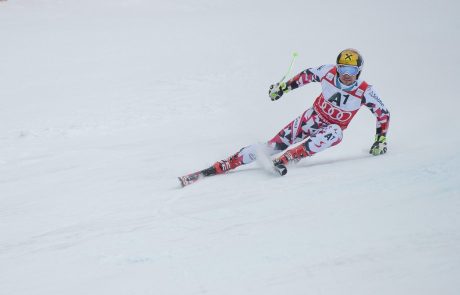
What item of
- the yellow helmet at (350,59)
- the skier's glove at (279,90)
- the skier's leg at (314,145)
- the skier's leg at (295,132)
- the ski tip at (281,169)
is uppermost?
the yellow helmet at (350,59)

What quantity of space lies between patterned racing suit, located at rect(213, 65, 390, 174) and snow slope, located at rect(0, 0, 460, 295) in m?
0.27

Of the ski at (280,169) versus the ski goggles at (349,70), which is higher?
the ski goggles at (349,70)

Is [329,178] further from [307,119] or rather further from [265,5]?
[265,5]

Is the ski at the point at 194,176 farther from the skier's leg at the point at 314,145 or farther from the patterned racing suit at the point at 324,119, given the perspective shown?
the skier's leg at the point at 314,145

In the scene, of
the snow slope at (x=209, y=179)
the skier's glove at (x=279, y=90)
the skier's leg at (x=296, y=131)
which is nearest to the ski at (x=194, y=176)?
the snow slope at (x=209, y=179)

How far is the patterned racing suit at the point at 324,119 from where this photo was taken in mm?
5879

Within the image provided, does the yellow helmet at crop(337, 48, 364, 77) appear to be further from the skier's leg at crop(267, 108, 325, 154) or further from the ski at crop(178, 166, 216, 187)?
the ski at crop(178, 166, 216, 187)

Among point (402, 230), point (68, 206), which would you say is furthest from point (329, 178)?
point (68, 206)

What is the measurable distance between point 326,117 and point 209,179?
1.67 meters

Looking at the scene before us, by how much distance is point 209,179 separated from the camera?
5840 mm

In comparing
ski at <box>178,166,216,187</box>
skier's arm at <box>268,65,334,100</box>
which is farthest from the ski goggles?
ski at <box>178,166,216,187</box>

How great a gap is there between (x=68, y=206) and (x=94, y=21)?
1292 cm

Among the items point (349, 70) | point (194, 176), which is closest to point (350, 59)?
point (349, 70)

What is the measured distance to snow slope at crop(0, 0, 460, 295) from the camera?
3717 millimetres
